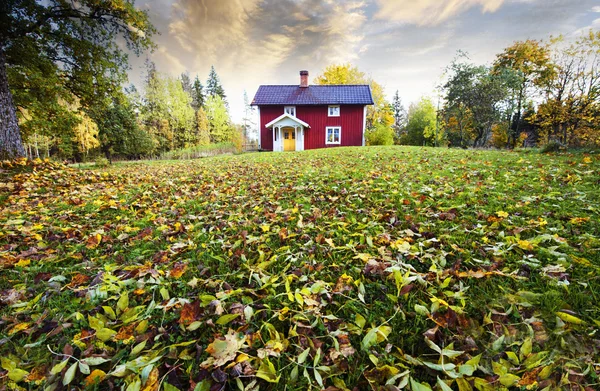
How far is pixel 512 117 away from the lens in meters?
24.7

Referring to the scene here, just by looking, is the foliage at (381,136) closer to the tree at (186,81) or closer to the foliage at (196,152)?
the foliage at (196,152)

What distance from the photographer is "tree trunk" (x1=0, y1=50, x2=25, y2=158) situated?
5.58m

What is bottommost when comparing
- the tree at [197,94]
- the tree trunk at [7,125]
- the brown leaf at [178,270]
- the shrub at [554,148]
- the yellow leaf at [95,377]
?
the yellow leaf at [95,377]

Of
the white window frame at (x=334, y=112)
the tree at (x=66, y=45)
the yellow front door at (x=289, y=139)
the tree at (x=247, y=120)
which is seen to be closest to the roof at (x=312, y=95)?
the white window frame at (x=334, y=112)

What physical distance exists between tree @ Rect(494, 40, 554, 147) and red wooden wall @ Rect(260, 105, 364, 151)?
14294 millimetres

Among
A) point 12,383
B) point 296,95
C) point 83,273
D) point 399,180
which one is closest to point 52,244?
point 83,273

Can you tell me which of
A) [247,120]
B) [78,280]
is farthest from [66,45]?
[247,120]

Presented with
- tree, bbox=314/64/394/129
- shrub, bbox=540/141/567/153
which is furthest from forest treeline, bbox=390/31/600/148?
shrub, bbox=540/141/567/153

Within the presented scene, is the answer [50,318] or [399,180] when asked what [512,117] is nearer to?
[399,180]

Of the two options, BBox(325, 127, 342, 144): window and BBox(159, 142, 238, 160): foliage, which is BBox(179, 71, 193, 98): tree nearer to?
BBox(159, 142, 238, 160): foliage

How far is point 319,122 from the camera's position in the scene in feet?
68.8

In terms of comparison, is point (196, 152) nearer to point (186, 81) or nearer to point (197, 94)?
point (197, 94)

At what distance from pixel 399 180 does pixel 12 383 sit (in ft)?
15.2

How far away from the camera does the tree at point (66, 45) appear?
6.05m
